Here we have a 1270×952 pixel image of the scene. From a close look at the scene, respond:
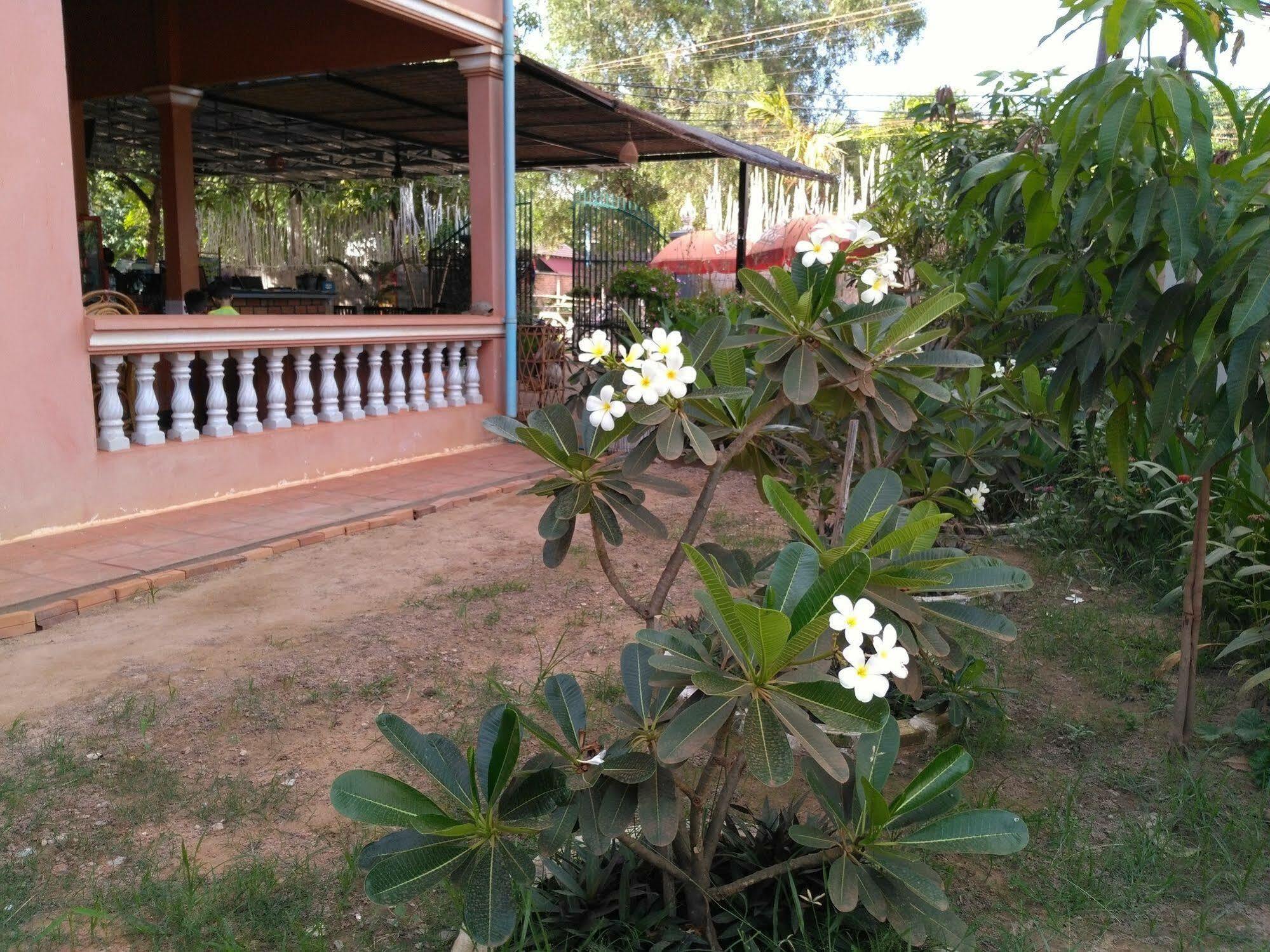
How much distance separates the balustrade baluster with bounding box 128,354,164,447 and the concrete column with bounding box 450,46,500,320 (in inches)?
120

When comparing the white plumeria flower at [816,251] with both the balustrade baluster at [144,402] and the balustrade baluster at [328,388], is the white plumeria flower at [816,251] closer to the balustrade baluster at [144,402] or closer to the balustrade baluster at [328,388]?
the balustrade baluster at [144,402]

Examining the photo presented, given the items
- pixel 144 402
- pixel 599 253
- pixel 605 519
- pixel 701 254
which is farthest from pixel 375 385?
pixel 701 254

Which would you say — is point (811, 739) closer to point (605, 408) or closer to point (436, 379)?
point (605, 408)

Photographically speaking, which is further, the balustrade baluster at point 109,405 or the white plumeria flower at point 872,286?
the balustrade baluster at point 109,405

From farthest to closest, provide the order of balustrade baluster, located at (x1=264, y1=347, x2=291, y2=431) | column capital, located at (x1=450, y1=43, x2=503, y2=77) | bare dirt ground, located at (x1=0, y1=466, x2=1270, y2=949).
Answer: column capital, located at (x1=450, y1=43, x2=503, y2=77), balustrade baluster, located at (x1=264, y1=347, x2=291, y2=431), bare dirt ground, located at (x1=0, y1=466, x2=1270, y2=949)

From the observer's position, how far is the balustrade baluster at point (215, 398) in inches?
238

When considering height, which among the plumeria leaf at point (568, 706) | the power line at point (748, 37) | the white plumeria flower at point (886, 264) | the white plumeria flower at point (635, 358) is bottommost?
the plumeria leaf at point (568, 706)

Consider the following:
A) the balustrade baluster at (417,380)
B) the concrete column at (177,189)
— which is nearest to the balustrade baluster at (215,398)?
the balustrade baluster at (417,380)

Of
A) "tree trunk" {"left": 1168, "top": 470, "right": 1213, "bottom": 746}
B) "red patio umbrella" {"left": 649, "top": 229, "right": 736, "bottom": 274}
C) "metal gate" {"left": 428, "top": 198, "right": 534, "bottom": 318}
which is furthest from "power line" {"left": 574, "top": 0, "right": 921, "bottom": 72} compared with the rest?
"tree trunk" {"left": 1168, "top": 470, "right": 1213, "bottom": 746}

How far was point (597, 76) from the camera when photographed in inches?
1198

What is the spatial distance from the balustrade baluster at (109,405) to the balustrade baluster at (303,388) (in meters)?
1.31

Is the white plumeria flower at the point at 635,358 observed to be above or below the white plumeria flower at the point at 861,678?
above

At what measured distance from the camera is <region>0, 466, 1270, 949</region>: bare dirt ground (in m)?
2.39

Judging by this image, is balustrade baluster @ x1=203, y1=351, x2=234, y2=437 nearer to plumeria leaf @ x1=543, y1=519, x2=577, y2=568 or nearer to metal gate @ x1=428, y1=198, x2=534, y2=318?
plumeria leaf @ x1=543, y1=519, x2=577, y2=568
